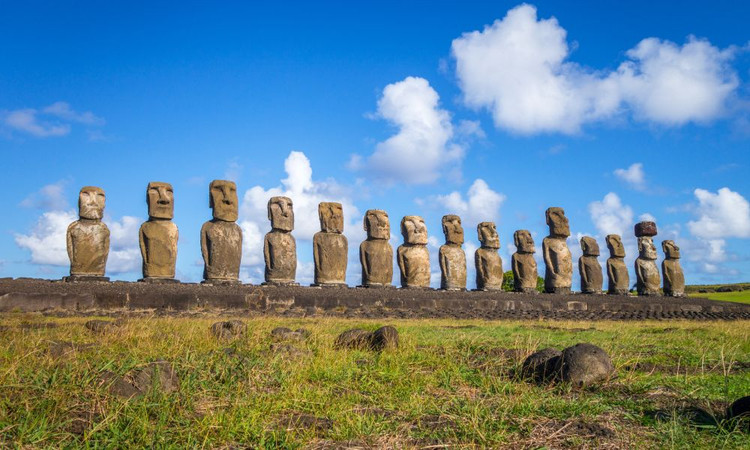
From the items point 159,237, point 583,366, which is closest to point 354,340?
point 583,366

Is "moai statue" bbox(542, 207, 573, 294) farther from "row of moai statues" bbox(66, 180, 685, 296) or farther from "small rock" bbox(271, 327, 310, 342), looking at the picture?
"small rock" bbox(271, 327, 310, 342)

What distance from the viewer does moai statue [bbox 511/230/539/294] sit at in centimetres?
2198

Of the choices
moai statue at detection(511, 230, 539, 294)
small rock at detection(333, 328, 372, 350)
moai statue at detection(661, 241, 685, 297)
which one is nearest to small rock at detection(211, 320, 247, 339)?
small rock at detection(333, 328, 372, 350)

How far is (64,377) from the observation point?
441cm

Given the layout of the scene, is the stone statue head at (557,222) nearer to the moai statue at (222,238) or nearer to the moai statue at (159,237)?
the moai statue at (222,238)

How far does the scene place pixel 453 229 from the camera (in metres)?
20.8

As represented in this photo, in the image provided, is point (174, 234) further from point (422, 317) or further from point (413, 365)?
point (413, 365)

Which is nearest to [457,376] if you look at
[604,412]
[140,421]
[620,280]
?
[604,412]

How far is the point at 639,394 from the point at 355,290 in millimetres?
12325

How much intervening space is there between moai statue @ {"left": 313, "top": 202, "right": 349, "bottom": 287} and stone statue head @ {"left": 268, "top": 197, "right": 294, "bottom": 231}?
991mm

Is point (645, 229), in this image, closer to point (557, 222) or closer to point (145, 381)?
point (557, 222)

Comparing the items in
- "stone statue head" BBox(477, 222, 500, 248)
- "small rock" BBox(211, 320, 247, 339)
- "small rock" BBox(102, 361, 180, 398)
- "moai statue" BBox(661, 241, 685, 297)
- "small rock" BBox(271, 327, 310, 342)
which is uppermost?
"stone statue head" BBox(477, 222, 500, 248)

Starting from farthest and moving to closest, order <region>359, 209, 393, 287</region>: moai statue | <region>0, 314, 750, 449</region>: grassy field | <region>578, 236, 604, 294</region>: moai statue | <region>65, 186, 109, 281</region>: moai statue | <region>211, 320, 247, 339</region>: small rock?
1. <region>578, 236, 604, 294</region>: moai statue
2. <region>359, 209, 393, 287</region>: moai statue
3. <region>65, 186, 109, 281</region>: moai statue
4. <region>211, 320, 247, 339</region>: small rock
5. <region>0, 314, 750, 449</region>: grassy field

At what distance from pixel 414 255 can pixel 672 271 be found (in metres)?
13.2
